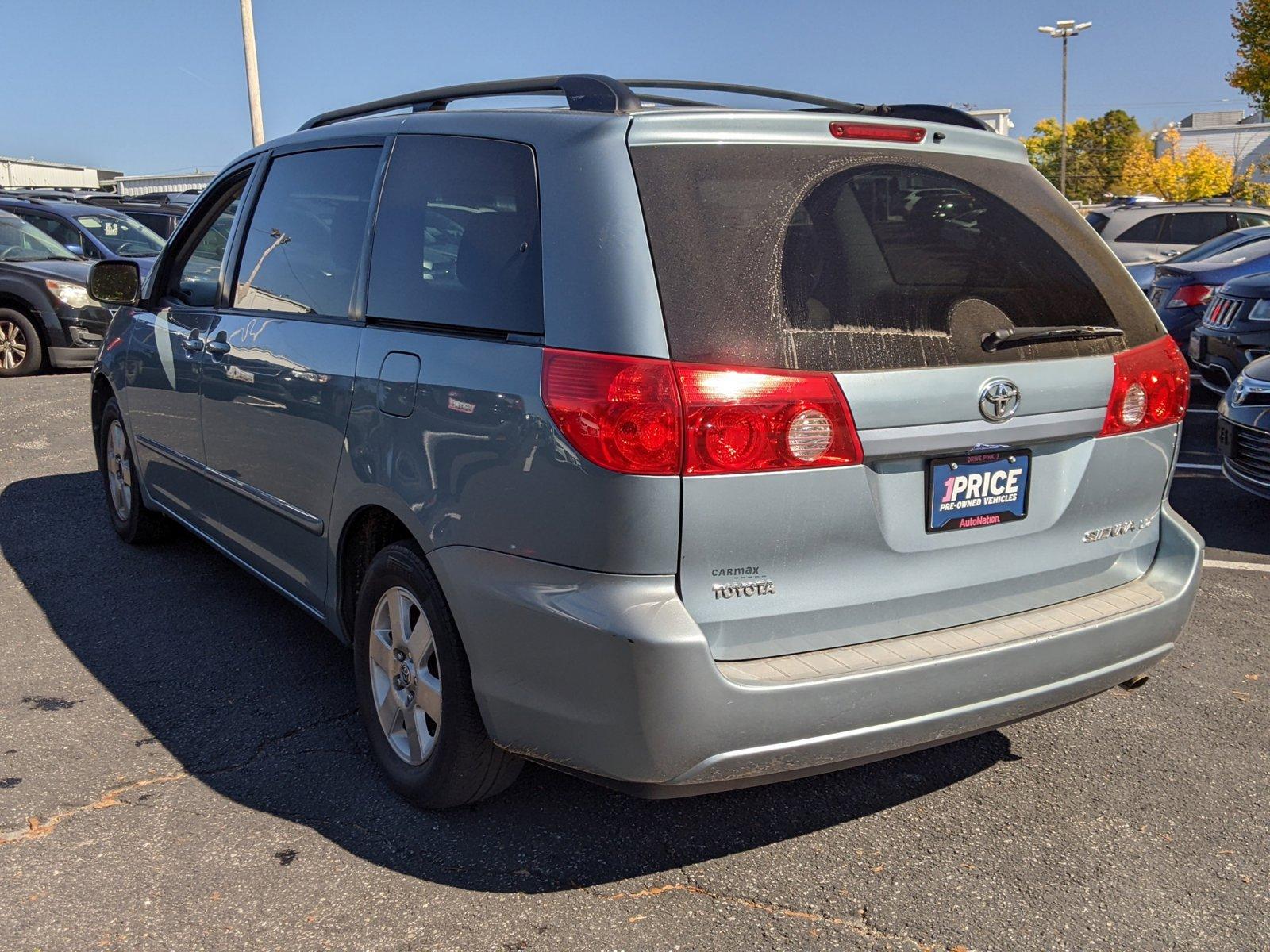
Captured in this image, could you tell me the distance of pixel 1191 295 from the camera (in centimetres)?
1042

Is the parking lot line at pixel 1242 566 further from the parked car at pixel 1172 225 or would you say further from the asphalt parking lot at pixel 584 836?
the parked car at pixel 1172 225

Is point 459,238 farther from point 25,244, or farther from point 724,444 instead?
point 25,244

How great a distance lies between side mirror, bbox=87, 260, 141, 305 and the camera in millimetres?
5340

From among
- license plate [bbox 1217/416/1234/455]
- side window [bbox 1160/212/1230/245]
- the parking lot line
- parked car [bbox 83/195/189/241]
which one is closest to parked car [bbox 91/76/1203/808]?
the parking lot line

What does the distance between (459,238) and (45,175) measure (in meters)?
63.4

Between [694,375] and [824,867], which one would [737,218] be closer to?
[694,375]

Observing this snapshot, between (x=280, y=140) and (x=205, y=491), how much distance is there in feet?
4.42

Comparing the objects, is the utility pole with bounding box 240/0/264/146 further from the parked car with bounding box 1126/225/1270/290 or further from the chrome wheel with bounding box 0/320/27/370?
the parked car with bounding box 1126/225/1270/290

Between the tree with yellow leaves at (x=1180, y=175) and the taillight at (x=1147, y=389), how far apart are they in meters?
67.0

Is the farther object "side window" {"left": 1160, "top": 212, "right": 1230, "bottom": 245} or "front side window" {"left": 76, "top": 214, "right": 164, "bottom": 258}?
"side window" {"left": 1160, "top": 212, "right": 1230, "bottom": 245}

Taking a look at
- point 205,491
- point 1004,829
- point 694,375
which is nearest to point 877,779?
point 1004,829

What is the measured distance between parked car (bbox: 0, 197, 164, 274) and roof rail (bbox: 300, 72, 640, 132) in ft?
34.6

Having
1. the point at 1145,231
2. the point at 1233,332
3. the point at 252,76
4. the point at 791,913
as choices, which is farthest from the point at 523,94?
the point at 252,76

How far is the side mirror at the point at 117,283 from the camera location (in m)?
5.34
